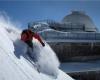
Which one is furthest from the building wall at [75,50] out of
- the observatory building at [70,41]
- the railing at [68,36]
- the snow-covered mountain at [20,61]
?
the snow-covered mountain at [20,61]

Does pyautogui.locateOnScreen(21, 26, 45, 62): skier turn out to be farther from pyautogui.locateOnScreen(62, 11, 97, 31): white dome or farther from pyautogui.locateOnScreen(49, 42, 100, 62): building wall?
pyautogui.locateOnScreen(62, 11, 97, 31): white dome

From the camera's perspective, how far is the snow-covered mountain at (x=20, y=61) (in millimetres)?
2490

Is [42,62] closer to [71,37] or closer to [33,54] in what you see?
[33,54]

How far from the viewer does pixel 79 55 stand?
19859 mm

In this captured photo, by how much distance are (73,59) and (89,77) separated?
585 cm

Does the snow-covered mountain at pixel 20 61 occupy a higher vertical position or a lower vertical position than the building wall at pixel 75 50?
higher

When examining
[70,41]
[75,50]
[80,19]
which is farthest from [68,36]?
[80,19]

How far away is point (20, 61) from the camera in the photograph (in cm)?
288

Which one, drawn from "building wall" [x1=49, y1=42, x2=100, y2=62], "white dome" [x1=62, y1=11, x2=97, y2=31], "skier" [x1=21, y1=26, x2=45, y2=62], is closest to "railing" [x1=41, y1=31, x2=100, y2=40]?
"building wall" [x1=49, y1=42, x2=100, y2=62]

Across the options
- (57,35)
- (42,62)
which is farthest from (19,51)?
(57,35)

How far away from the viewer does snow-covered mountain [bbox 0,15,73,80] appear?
2.49 meters

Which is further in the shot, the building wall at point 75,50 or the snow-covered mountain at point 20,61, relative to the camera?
the building wall at point 75,50

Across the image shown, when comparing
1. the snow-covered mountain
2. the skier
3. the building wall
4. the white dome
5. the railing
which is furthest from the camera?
the white dome

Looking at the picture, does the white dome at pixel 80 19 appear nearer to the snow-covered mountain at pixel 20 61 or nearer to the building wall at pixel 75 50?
the building wall at pixel 75 50
